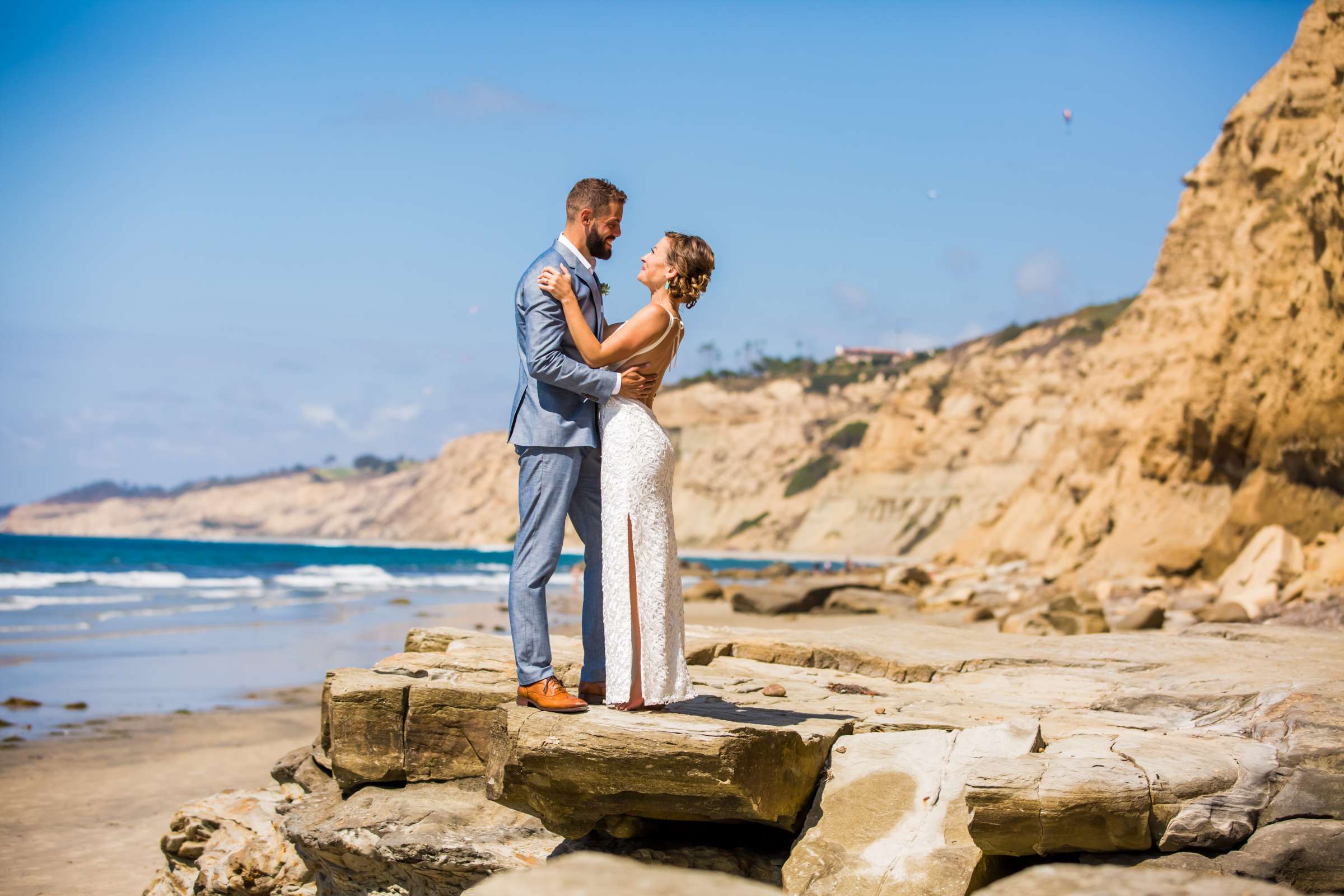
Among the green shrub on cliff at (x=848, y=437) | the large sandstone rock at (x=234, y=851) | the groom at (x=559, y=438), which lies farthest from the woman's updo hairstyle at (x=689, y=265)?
the green shrub on cliff at (x=848, y=437)

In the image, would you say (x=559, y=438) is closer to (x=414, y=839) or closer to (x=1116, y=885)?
(x=414, y=839)

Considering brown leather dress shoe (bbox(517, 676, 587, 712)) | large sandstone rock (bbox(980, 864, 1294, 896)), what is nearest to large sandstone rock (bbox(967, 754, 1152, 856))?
large sandstone rock (bbox(980, 864, 1294, 896))

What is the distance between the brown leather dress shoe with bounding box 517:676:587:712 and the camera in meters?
4.50

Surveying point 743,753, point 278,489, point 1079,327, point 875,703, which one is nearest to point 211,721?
point 875,703

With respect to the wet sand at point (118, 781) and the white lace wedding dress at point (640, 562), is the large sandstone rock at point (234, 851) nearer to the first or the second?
the wet sand at point (118, 781)

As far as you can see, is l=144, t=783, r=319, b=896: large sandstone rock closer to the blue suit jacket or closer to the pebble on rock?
the blue suit jacket

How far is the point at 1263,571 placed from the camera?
14281 millimetres

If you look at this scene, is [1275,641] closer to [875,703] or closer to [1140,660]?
[1140,660]

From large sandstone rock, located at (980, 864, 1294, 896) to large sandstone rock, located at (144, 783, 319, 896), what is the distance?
15.0 feet

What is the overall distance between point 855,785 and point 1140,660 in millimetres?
3455

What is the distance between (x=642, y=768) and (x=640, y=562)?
923 millimetres

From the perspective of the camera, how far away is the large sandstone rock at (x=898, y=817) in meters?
4.20

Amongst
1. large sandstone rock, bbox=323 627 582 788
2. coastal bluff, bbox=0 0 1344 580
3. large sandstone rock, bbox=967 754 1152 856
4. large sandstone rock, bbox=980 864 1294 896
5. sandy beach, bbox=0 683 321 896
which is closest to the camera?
large sandstone rock, bbox=980 864 1294 896

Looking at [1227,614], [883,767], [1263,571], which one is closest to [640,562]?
[883,767]
